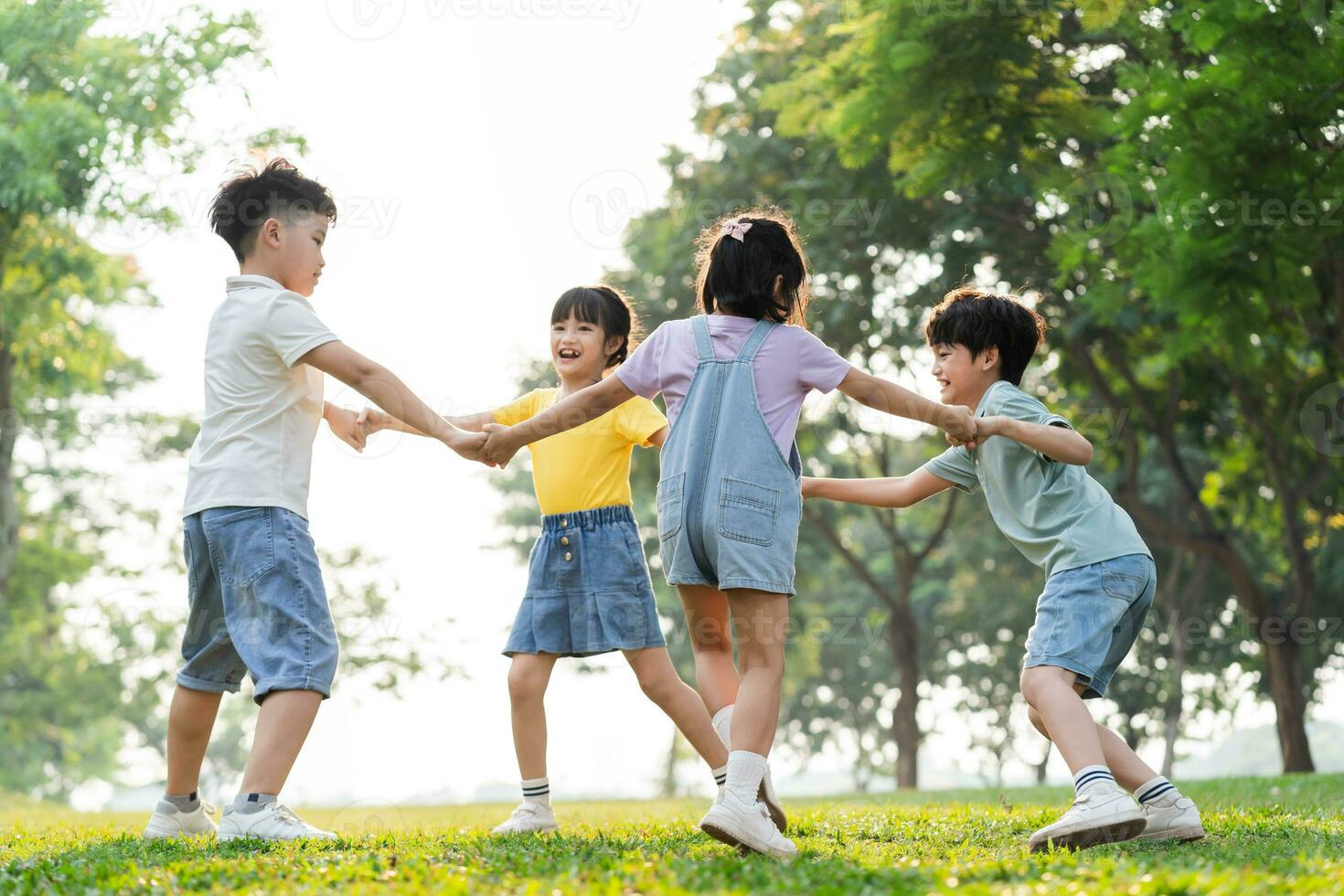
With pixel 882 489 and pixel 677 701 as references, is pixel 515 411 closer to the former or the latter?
pixel 677 701

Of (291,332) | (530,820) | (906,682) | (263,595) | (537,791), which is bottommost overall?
(530,820)

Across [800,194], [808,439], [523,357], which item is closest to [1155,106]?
[800,194]

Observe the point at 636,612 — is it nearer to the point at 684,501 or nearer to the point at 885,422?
the point at 684,501

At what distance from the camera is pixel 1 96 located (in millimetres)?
16156

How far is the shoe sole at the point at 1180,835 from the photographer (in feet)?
15.2

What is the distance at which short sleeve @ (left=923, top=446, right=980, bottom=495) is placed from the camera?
520cm

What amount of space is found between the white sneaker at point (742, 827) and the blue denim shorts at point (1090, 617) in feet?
3.74

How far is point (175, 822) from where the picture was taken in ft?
16.6

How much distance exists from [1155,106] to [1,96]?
547 inches

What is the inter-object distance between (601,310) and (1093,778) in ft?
9.44

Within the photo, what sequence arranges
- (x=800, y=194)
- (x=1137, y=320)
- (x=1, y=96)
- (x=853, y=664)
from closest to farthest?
1. (x=1137, y=320)
2. (x=800, y=194)
3. (x=1, y=96)
4. (x=853, y=664)

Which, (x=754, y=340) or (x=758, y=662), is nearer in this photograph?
(x=758, y=662)

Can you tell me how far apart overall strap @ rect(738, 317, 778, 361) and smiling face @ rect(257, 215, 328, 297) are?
1.87 meters

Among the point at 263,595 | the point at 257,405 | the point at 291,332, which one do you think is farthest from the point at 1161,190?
the point at 263,595
